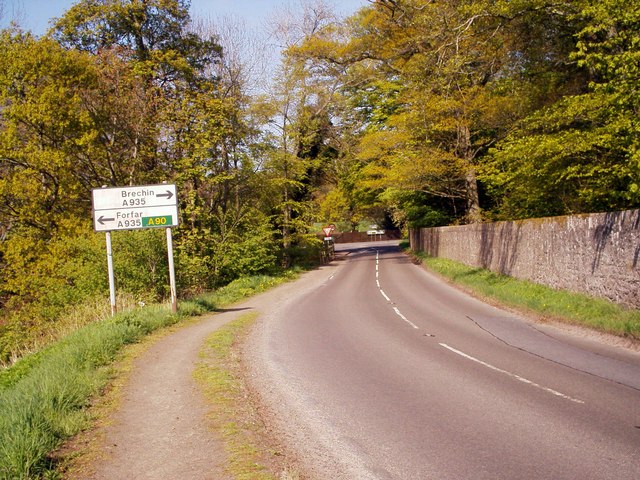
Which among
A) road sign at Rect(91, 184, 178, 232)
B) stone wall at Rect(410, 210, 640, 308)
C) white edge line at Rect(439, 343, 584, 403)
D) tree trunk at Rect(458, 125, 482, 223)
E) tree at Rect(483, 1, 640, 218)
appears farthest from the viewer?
tree trunk at Rect(458, 125, 482, 223)

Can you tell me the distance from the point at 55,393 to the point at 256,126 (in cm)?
2695

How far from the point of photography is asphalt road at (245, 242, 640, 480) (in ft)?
16.0

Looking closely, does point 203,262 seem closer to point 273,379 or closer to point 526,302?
point 526,302

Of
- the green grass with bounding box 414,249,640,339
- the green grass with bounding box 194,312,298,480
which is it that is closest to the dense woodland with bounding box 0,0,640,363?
the green grass with bounding box 414,249,640,339

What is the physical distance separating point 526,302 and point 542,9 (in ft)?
27.4

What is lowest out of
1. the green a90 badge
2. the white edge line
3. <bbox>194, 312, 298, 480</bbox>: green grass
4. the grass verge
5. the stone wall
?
the white edge line

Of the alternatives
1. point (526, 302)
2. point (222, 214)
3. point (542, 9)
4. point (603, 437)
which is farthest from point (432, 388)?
point (222, 214)

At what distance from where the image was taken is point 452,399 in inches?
270

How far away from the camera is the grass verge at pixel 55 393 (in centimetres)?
475

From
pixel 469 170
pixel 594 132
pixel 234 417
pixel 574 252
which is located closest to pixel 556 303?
pixel 574 252

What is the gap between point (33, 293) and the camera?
24234 mm

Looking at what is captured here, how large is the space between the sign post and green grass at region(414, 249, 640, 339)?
9.93m

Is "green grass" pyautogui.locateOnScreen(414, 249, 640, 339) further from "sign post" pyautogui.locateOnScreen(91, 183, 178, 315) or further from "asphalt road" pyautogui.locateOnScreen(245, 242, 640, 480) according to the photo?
"sign post" pyautogui.locateOnScreen(91, 183, 178, 315)

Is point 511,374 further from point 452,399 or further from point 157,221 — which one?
point 157,221
